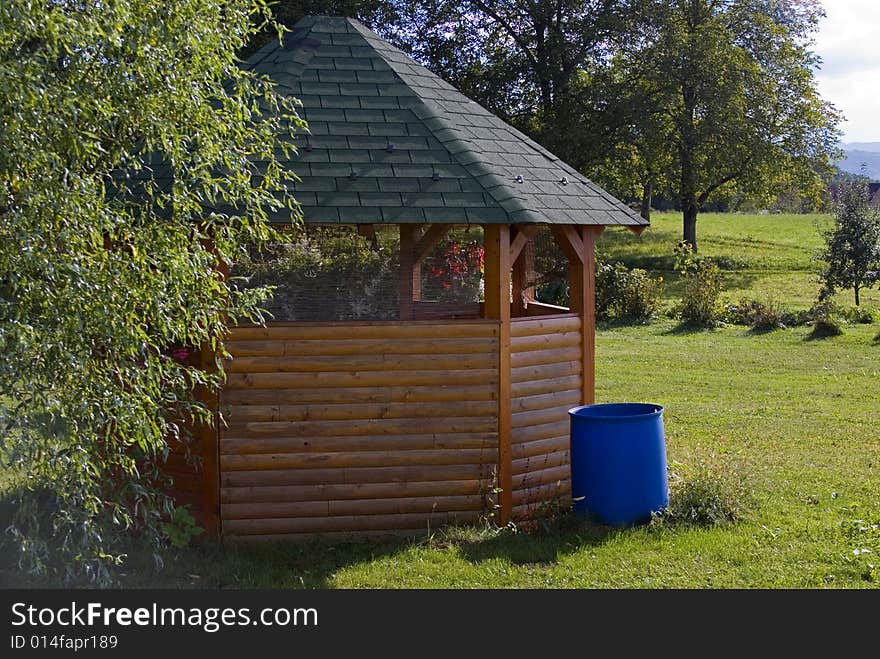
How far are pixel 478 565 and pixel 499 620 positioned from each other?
1.08 m

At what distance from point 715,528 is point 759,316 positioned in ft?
44.7

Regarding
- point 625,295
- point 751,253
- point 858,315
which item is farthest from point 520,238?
point 751,253

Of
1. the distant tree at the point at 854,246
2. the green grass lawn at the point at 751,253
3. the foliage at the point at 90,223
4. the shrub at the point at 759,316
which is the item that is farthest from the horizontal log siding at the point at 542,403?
the green grass lawn at the point at 751,253

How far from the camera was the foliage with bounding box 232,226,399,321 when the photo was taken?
7754mm

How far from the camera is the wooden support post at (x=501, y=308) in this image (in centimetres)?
795

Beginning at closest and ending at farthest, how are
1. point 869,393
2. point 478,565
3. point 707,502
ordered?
point 478,565 < point 707,502 < point 869,393

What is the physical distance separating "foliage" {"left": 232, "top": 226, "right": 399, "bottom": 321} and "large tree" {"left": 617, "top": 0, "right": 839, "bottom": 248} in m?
21.8

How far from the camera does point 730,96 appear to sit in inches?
1111

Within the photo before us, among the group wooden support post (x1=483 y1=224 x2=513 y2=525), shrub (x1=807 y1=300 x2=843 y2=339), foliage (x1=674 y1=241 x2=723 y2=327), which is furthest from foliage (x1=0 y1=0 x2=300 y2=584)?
foliage (x1=674 y1=241 x2=723 y2=327)

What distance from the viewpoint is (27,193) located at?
4.61 metres

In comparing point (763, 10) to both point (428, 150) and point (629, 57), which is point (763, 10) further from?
point (428, 150)

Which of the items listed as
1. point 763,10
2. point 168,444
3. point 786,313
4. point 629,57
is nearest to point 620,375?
point 786,313

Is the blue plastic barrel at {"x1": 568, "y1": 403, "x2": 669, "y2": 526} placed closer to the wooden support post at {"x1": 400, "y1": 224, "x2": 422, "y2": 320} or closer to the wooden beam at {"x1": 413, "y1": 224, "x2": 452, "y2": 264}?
the wooden support post at {"x1": 400, "y1": 224, "x2": 422, "y2": 320}

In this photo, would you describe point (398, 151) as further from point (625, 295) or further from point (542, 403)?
point (625, 295)
